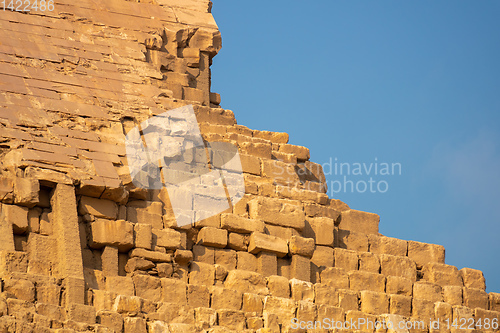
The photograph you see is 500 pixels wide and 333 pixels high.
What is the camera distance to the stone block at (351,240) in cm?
2018

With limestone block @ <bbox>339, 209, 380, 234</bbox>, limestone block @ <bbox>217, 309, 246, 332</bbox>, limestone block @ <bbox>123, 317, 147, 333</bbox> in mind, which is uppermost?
limestone block @ <bbox>339, 209, 380, 234</bbox>

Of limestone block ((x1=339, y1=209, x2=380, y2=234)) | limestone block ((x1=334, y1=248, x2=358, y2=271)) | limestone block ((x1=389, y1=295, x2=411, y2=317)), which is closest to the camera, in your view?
limestone block ((x1=389, y1=295, x2=411, y2=317))

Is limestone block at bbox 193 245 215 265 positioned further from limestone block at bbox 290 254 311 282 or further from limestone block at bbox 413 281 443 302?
limestone block at bbox 413 281 443 302

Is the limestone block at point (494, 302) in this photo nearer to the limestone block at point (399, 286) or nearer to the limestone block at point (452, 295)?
the limestone block at point (452, 295)

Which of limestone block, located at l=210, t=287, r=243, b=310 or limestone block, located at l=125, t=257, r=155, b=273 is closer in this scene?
limestone block, located at l=125, t=257, r=155, b=273

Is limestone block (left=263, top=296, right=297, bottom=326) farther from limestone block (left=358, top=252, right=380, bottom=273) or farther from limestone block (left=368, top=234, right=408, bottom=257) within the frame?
limestone block (left=368, top=234, right=408, bottom=257)

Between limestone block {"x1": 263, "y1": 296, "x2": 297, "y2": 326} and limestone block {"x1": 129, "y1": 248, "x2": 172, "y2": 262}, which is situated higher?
limestone block {"x1": 129, "y1": 248, "x2": 172, "y2": 262}

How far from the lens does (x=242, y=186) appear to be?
64.4 ft

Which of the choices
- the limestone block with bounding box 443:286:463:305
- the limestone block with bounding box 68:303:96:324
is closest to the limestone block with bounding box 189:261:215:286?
the limestone block with bounding box 68:303:96:324

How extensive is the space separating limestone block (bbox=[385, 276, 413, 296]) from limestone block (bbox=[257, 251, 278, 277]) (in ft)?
7.73

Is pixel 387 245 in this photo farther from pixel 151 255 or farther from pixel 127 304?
pixel 127 304

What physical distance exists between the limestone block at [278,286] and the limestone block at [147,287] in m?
2.02

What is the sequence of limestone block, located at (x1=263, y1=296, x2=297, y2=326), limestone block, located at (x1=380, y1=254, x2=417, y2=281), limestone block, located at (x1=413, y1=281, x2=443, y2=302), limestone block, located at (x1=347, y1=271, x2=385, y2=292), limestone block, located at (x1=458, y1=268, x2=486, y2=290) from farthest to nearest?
limestone block, located at (x1=458, y1=268, x2=486, y2=290) → limestone block, located at (x1=380, y1=254, x2=417, y2=281) → limestone block, located at (x1=413, y1=281, x2=443, y2=302) → limestone block, located at (x1=347, y1=271, x2=385, y2=292) → limestone block, located at (x1=263, y1=296, x2=297, y2=326)

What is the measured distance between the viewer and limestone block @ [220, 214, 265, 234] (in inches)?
733
